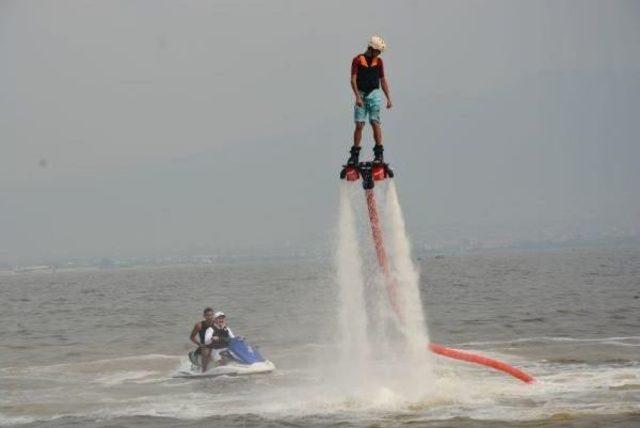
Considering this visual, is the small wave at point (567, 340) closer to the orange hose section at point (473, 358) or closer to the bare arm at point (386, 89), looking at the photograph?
the orange hose section at point (473, 358)

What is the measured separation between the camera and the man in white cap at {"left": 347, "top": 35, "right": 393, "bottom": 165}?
17.7m

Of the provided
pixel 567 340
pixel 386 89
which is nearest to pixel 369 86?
pixel 386 89

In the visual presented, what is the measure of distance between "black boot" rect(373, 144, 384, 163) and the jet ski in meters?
12.2

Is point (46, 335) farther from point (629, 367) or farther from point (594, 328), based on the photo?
point (629, 367)

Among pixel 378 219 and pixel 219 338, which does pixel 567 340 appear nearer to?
pixel 219 338

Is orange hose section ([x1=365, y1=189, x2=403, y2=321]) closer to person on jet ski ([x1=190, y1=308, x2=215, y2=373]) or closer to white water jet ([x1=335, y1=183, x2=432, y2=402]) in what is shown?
white water jet ([x1=335, y1=183, x2=432, y2=402])

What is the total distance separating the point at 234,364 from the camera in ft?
94.9

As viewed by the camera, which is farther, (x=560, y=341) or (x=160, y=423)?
(x=560, y=341)

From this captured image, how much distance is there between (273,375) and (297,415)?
7.01m

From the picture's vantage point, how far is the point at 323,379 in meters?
26.6

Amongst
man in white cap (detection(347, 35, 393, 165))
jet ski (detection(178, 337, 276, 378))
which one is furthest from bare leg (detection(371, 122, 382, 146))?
jet ski (detection(178, 337, 276, 378))

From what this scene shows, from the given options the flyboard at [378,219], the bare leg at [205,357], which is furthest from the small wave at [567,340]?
the flyboard at [378,219]

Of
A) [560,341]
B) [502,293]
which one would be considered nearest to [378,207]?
[560,341]

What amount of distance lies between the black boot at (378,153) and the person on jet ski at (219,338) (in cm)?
1229
